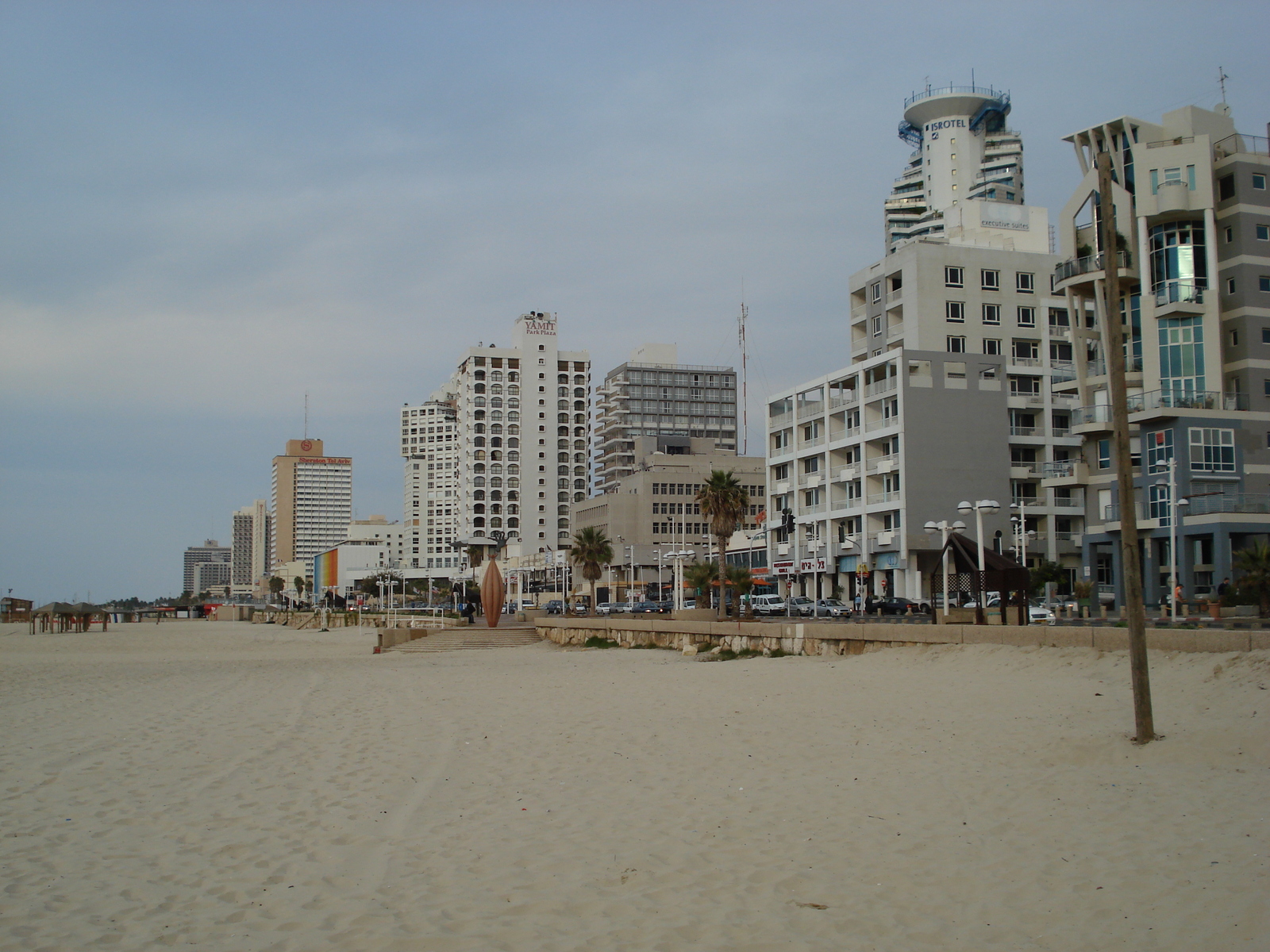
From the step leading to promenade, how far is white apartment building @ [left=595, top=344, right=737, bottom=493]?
94.5 meters

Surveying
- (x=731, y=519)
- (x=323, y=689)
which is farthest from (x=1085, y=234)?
(x=323, y=689)

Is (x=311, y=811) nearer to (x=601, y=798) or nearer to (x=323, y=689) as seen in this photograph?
(x=601, y=798)

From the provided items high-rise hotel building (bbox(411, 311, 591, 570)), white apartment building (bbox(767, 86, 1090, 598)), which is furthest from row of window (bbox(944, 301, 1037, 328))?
high-rise hotel building (bbox(411, 311, 591, 570))

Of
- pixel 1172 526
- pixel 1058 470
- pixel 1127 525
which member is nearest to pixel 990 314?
pixel 1058 470

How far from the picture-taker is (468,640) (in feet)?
131

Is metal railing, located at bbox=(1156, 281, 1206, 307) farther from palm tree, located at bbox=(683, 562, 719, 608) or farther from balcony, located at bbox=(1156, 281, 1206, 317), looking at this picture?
palm tree, located at bbox=(683, 562, 719, 608)

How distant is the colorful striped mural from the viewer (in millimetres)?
157000

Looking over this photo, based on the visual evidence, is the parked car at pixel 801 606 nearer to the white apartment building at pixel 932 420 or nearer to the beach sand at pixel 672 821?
the white apartment building at pixel 932 420

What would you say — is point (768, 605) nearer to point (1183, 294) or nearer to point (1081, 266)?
point (1081, 266)

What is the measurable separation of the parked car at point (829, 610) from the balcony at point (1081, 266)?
71.9 feet

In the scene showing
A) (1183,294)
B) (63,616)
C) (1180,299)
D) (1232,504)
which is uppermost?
(1183,294)

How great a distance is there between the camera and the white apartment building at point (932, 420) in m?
63.5

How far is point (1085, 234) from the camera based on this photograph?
55.3 metres

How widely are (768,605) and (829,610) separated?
8386 millimetres
